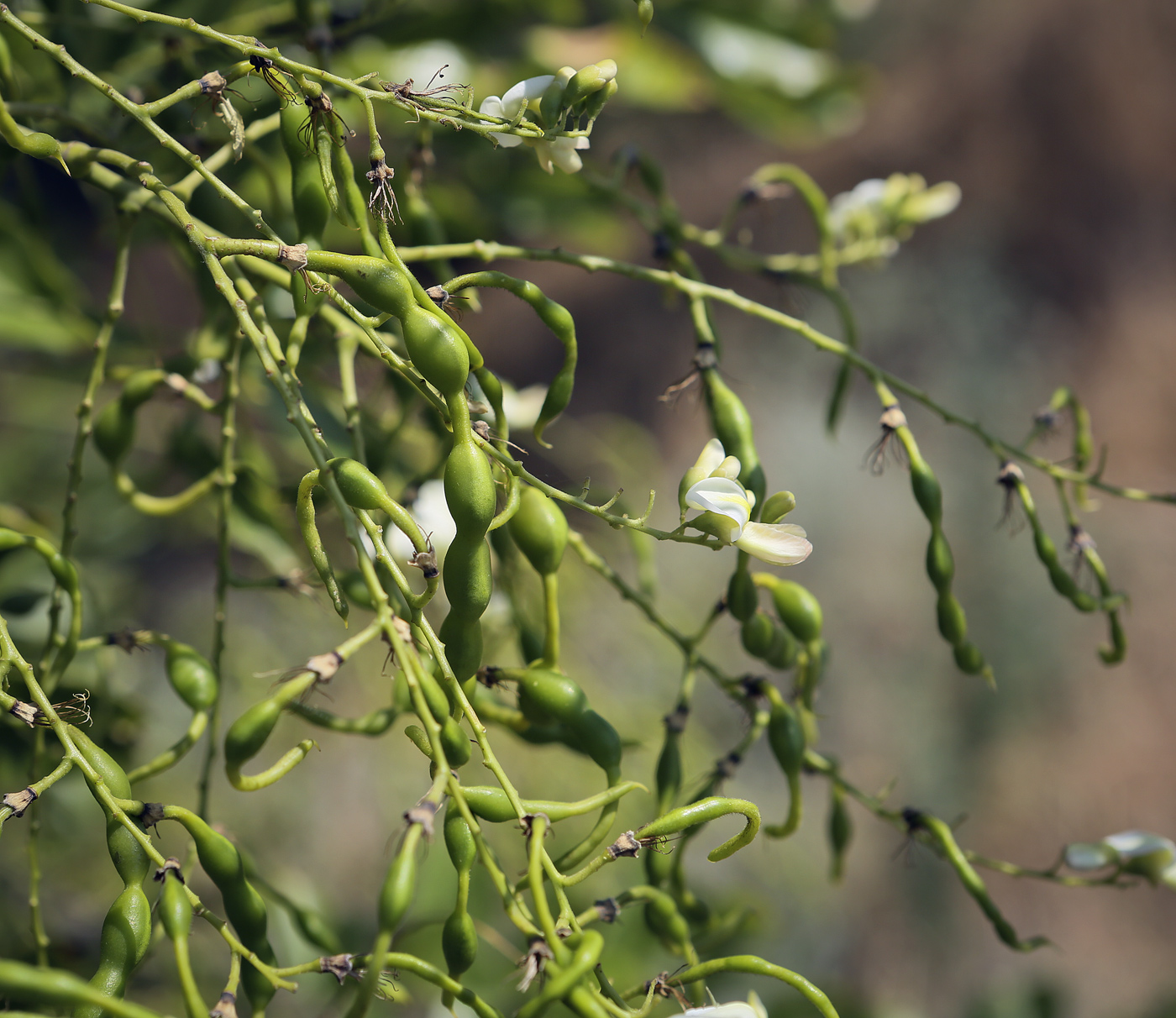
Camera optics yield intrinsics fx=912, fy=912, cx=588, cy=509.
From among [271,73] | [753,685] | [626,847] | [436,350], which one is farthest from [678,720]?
[271,73]

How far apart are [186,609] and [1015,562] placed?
2.19 metres

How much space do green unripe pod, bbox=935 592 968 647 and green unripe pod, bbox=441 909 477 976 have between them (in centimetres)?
29

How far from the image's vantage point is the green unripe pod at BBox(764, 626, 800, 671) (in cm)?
47

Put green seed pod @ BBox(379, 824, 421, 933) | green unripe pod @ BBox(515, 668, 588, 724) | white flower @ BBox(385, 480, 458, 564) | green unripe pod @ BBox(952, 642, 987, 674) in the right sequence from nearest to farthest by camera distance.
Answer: green seed pod @ BBox(379, 824, 421, 933) → green unripe pod @ BBox(515, 668, 588, 724) → green unripe pod @ BBox(952, 642, 987, 674) → white flower @ BBox(385, 480, 458, 564)

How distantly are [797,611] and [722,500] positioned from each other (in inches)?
5.1

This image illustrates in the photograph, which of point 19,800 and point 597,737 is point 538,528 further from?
point 19,800

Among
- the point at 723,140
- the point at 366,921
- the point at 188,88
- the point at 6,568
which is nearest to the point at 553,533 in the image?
the point at 188,88

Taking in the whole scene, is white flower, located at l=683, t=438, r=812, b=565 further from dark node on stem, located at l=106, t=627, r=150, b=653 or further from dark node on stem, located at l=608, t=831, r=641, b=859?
dark node on stem, located at l=106, t=627, r=150, b=653

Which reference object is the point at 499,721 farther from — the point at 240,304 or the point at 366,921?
the point at 366,921

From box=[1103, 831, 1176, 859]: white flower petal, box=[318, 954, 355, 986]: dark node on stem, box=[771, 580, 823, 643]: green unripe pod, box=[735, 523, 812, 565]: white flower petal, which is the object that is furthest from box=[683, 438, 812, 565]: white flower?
box=[1103, 831, 1176, 859]: white flower petal

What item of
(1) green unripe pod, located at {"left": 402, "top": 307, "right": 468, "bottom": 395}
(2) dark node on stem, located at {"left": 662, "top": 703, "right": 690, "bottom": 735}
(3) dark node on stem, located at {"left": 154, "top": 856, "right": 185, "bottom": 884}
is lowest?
(2) dark node on stem, located at {"left": 662, "top": 703, "right": 690, "bottom": 735}

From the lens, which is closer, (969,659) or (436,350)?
(436,350)

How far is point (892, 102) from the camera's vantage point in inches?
127

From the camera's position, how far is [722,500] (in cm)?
35
